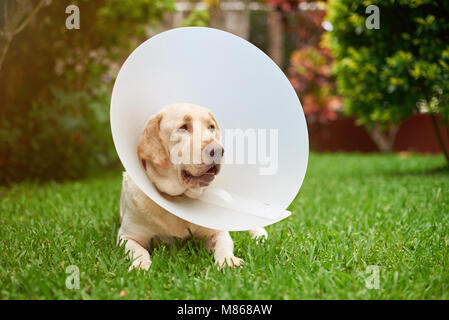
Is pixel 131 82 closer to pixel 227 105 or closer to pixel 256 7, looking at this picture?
pixel 227 105

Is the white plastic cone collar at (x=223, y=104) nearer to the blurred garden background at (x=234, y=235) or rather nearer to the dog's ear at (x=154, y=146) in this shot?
the dog's ear at (x=154, y=146)

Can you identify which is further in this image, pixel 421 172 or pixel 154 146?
pixel 421 172

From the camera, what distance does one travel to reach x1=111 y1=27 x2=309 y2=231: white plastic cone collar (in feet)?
5.65

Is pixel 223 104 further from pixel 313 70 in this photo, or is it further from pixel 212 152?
pixel 313 70

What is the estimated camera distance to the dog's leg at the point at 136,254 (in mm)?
1579

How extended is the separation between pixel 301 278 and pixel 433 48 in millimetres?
3163

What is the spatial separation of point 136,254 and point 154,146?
0.47 m

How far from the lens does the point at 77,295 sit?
4.31 ft

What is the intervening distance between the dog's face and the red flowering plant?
792cm

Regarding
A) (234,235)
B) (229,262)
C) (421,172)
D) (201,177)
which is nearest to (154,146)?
(201,177)

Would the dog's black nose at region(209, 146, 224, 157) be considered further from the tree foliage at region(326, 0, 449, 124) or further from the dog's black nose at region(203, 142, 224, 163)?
the tree foliage at region(326, 0, 449, 124)

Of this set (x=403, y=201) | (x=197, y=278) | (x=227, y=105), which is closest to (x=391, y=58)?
(x=403, y=201)

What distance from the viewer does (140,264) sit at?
5.07 ft

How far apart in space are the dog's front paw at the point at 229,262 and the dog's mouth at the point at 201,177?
1.09 feet
